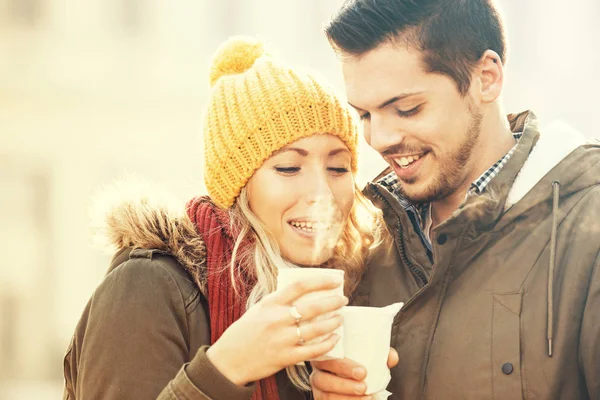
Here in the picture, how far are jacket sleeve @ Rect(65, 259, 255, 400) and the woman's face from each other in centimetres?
48

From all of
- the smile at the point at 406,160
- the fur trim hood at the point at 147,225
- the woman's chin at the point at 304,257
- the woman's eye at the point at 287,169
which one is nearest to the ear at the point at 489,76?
the smile at the point at 406,160

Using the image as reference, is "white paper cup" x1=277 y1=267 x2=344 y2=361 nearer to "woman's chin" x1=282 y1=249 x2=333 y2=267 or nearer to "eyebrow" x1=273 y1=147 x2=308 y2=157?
"woman's chin" x1=282 y1=249 x2=333 y2=267

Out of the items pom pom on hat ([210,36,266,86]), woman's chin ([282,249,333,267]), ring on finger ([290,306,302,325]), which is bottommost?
ring on finger ([290,306,302,325])

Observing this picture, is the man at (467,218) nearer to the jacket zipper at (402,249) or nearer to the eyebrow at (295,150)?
the jacket zipper at (402,249)

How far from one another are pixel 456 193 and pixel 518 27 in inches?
398

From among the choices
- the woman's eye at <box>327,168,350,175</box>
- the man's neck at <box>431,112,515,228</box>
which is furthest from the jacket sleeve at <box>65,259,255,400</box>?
the man's neck at <box>431,112,515,228</box>

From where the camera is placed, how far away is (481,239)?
284 cm

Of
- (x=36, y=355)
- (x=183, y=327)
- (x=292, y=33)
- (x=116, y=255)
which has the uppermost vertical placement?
(x=292, y=33)

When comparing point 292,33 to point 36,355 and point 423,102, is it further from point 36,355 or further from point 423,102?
point 423,102

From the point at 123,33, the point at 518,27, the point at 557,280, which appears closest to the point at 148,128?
the point at 123,33

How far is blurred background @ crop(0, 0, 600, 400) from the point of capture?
1131 cm

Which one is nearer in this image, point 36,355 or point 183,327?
point 183,327

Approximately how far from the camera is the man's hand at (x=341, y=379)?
98.0 inches

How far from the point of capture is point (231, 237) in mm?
3201
